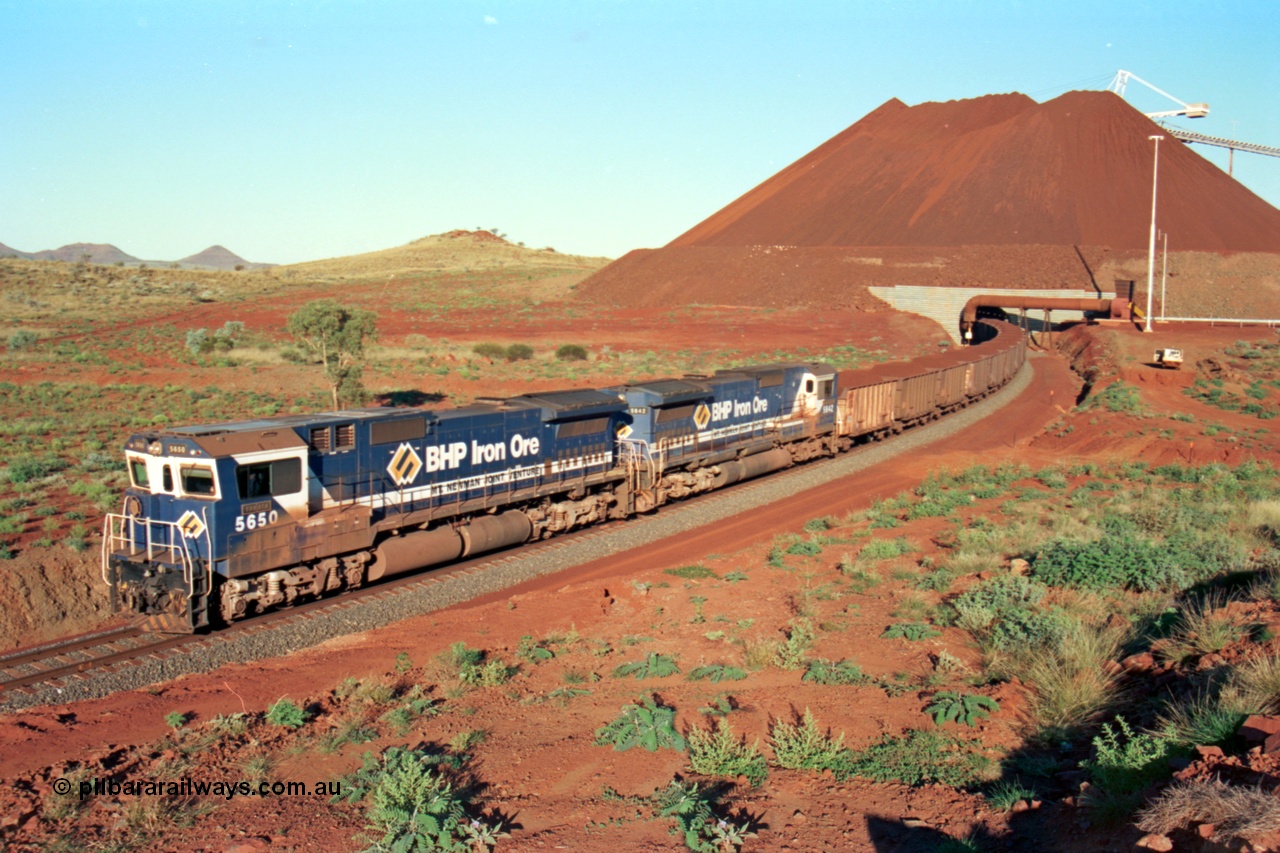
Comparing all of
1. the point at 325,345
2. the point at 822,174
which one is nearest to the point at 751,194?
the point at 822,174

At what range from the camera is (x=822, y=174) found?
405 ft

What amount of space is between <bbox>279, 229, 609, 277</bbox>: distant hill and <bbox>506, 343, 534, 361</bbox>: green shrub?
8245cm

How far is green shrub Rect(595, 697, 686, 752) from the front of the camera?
9.70 metres

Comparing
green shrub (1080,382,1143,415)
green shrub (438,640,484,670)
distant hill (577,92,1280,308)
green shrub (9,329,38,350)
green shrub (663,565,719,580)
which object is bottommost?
green shrub (663,565,719,580)

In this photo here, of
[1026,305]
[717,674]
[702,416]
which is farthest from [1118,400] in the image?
[1026,305]

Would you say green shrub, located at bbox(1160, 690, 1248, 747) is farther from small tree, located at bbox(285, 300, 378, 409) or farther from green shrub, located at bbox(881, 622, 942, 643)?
small tree, located at bbox(285, 300, 378, 409)

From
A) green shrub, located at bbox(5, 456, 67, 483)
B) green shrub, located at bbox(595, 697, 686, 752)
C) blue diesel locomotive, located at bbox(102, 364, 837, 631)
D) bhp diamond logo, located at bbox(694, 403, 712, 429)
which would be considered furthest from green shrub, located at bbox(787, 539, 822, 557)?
green shrub, located at bbox(5, 456, 67, 483)

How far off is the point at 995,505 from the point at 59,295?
9139 centimetres

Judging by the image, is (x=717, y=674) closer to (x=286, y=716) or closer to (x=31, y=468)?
(x=286, y=716)

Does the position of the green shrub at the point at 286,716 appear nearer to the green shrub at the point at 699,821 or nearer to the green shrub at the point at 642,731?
the green shrub at the point at 642,731

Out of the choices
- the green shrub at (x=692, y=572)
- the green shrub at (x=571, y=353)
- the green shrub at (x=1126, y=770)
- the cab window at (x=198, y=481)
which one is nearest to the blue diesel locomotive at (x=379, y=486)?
the cab window at (x=198, y=481)

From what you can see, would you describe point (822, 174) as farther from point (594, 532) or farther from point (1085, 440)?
point (594, 532)

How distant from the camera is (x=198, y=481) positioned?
49.9 ft

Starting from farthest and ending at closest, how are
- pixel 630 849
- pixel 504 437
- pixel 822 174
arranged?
pixel 822 174 < pixel 504 437 < pixel 630 849
